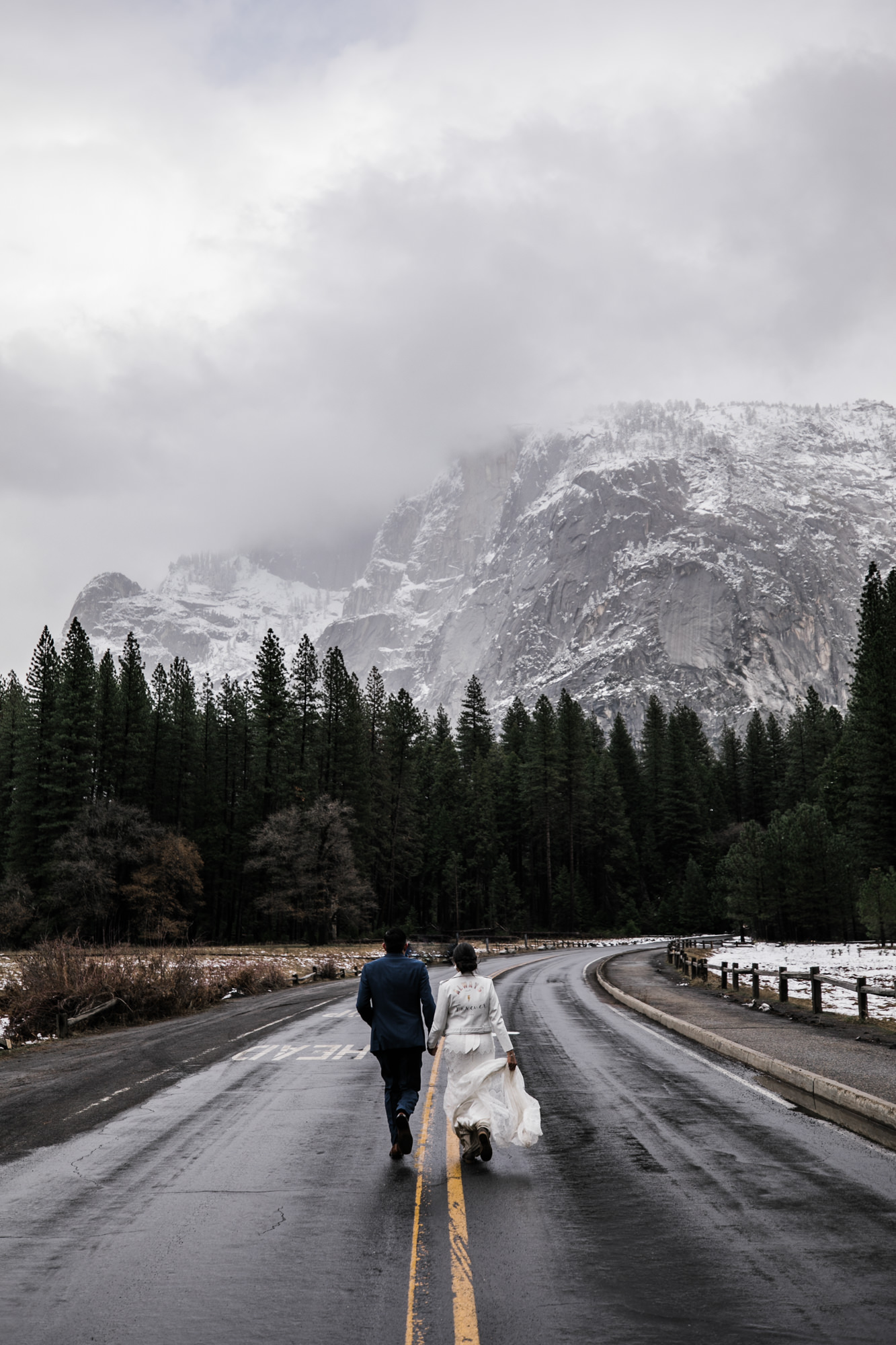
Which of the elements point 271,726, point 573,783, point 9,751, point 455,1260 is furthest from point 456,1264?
point 573,783

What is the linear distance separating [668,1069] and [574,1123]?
3908mm

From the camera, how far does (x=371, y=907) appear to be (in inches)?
2638

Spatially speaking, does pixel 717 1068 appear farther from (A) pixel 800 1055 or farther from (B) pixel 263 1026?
(B) pixel 263 1026

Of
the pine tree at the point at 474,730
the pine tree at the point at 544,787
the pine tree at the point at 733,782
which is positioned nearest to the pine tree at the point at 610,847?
the pine tree at the point at 544,787

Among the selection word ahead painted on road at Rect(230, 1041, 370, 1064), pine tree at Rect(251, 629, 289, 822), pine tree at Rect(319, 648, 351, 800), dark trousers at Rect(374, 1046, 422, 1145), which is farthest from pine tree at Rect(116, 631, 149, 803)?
dark trousers at Rect(374, 1046, 422, 1145)

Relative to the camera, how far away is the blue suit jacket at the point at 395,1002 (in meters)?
8.29

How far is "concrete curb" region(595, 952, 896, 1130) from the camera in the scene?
9.62 metres

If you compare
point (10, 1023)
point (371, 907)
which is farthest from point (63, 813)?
point (10, 1023)

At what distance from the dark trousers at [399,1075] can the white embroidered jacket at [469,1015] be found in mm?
242

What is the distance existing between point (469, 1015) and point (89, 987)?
15252 millimetres

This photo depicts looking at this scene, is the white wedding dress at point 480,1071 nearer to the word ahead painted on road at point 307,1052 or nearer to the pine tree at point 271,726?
the word ahead painted on road at point 307,1052

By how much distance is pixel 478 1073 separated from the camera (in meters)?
7.93

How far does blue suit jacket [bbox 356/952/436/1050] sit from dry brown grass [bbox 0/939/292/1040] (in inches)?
517

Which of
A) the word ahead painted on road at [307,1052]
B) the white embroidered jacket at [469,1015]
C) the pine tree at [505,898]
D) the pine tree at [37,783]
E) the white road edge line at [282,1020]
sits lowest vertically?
the pine tree at [505,898]
